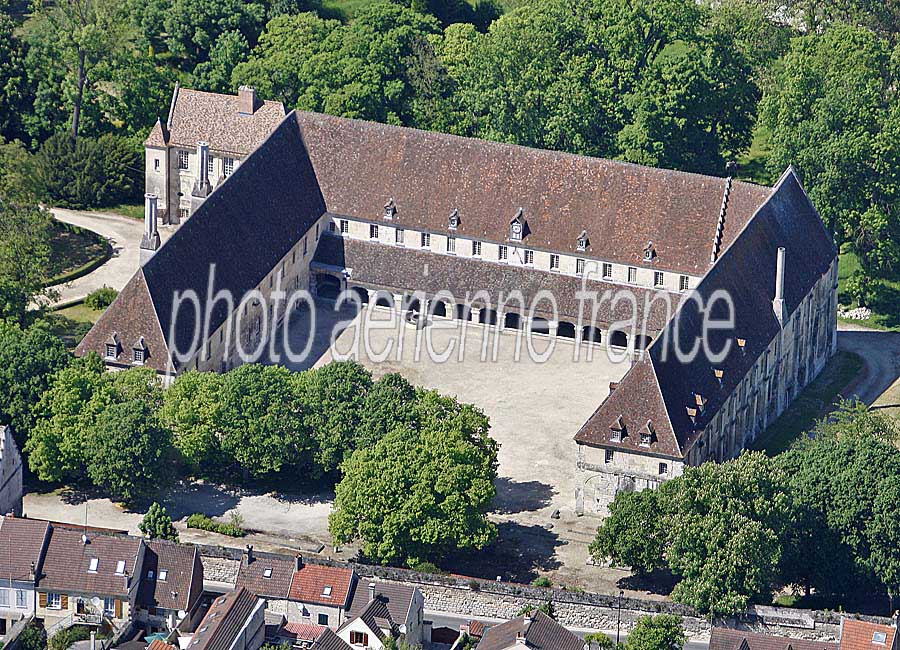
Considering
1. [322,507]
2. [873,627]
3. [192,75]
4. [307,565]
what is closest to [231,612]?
[307,565]

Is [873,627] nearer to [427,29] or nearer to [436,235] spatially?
[436,235]

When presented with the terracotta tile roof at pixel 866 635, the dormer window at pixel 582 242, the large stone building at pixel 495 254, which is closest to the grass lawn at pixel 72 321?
the large stone building at pixel 495 254

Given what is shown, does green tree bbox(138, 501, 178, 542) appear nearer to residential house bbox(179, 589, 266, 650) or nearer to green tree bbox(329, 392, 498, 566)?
residential house bbox(179, 589, 266, 650)

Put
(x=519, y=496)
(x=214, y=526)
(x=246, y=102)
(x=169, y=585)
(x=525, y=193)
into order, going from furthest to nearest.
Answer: (x=246, y=102) < (x=525, y=193) < (x=519, y=496) < (x=214, y=526) < (x=169, y=585)

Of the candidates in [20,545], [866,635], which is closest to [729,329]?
[866,635]

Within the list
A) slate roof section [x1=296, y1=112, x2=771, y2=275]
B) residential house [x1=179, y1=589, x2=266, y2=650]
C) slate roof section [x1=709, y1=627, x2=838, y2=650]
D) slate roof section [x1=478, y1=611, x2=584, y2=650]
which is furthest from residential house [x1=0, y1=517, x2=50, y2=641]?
slate roof section [x1=296, y1=112, x2=771, y2=275]

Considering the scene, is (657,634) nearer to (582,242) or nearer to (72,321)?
(582,242)
